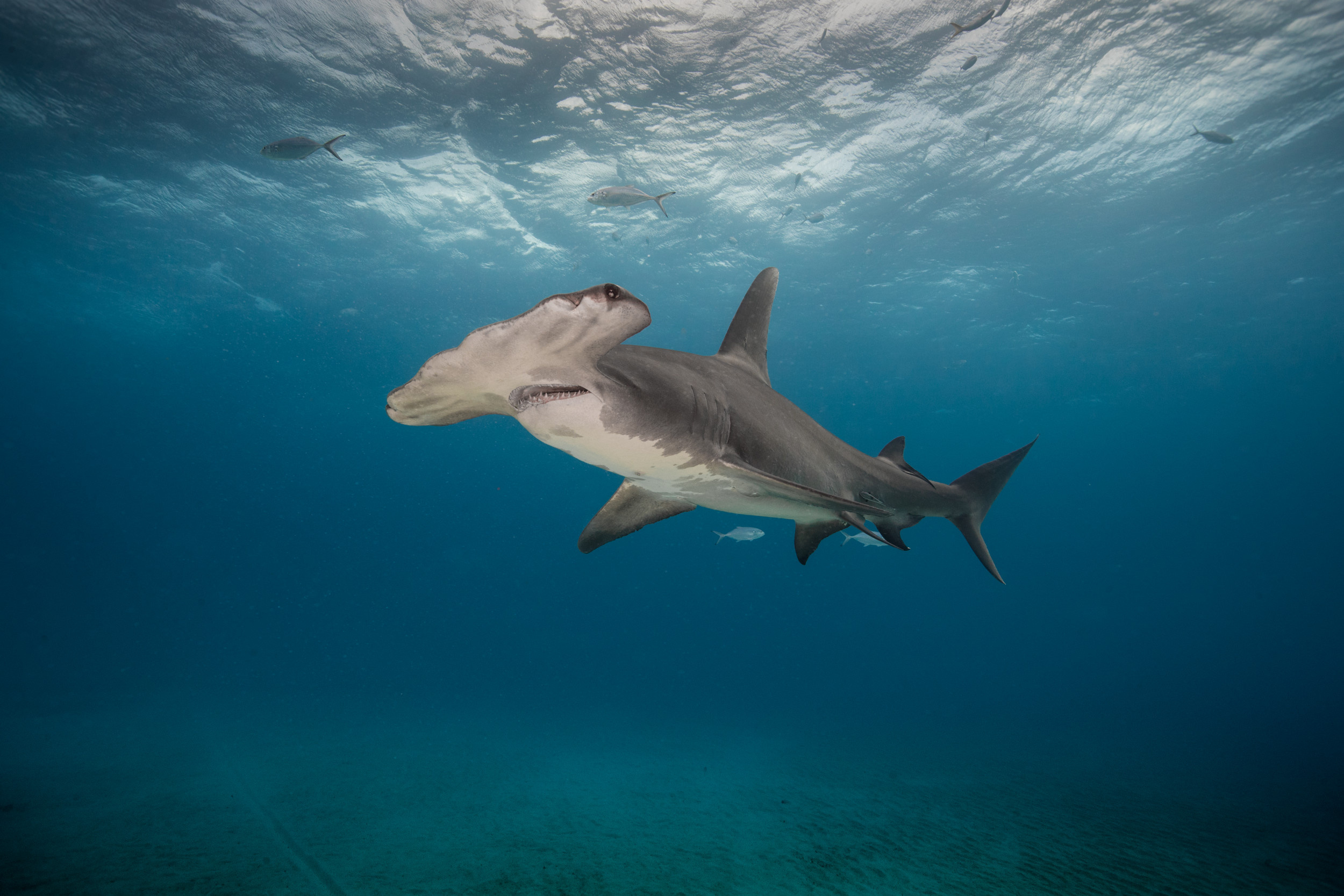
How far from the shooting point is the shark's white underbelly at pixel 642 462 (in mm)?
2217

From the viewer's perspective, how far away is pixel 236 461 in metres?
89.9

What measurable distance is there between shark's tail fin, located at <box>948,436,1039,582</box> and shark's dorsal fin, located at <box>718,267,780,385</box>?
2.47 meters

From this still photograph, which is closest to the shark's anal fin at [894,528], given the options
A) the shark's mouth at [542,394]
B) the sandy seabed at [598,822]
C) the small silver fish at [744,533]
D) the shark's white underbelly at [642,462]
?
the shark's white underbelly at [642,462]

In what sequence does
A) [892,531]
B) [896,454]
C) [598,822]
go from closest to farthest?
[892,531], [896,454], [598,822]

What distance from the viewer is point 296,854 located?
6.32 meters

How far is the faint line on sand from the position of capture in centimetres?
534

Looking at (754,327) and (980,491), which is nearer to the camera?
(754,327)

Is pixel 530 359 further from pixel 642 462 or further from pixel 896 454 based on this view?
pixel 896 454

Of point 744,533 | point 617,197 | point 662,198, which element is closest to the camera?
point 617,197

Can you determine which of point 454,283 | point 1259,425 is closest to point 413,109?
point 454,283

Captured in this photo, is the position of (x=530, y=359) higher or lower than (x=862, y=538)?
higher

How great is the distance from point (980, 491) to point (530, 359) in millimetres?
4814

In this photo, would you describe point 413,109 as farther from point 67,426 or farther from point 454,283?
point 67,426

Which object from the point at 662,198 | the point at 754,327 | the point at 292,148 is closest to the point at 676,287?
the point at 662,198
